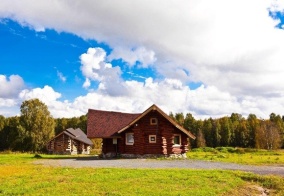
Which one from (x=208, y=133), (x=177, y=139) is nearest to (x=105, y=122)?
(x=177, y=139)

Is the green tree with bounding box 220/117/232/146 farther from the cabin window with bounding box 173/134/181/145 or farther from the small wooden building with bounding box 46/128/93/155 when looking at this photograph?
the cabin window with bounding box 173/134/181/145

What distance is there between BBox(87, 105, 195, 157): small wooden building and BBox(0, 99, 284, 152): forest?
38.4 meters

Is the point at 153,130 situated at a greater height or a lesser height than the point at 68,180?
greater

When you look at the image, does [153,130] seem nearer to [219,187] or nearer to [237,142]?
[219,187]

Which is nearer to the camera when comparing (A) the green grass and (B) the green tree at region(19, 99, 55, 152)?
(A) the green grass

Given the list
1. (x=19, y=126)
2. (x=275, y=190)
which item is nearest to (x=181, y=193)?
(x=275, y=190)

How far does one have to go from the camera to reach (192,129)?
120 meters

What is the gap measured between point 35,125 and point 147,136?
45.3 meters

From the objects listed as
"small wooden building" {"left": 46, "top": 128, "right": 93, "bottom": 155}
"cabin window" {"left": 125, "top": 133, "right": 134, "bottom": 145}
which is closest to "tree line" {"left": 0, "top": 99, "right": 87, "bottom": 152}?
"small wooden building" {"left": 46, "top": 128, "right": 93, "bottom": 155}

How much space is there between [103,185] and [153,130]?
2398 centimetres

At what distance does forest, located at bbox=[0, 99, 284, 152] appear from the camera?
77.8 m

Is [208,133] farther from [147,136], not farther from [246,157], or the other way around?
[147,136]

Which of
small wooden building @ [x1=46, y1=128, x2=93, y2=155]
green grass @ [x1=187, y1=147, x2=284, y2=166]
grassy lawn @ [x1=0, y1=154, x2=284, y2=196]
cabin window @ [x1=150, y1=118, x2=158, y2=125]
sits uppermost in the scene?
cabin window @ [x1=150, y1=118, x2=158, y2=125]

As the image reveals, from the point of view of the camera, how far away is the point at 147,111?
40375 millimetres
